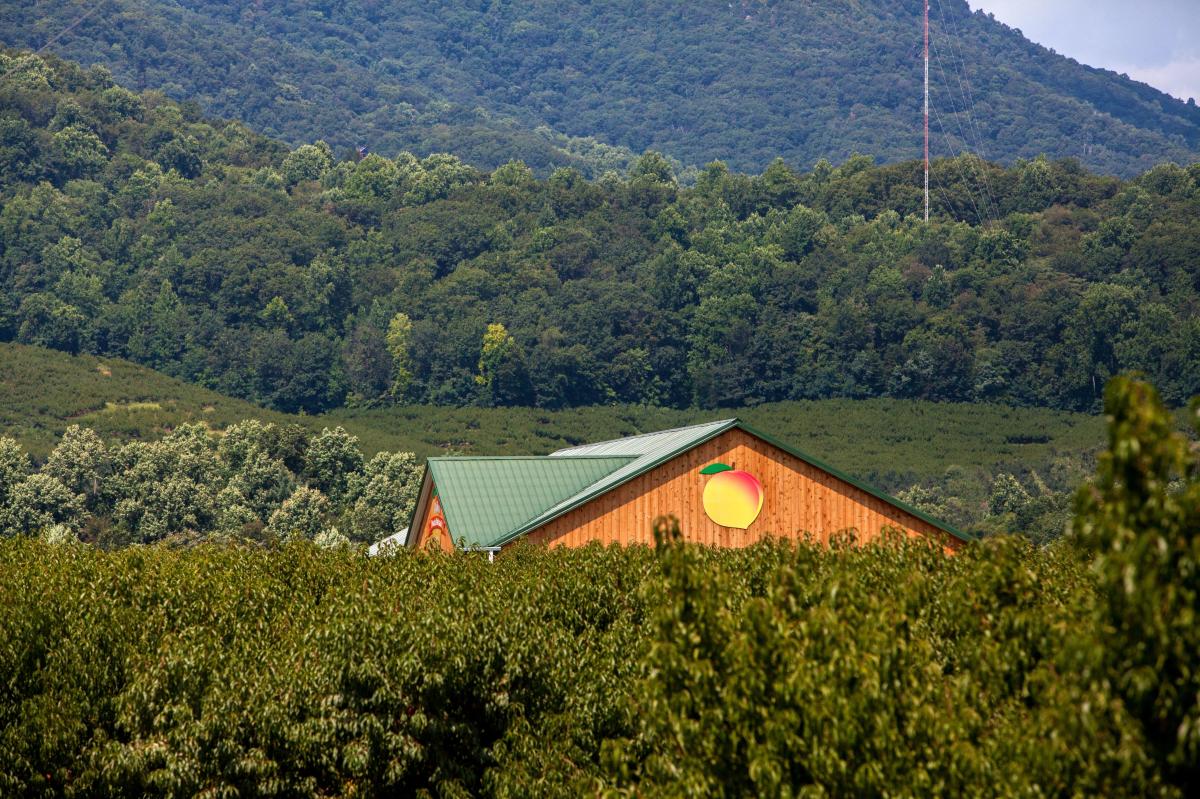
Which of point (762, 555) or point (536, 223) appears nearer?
point (762, 555)

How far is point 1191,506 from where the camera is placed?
1198cm

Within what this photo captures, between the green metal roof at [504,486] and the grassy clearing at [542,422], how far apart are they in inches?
3040

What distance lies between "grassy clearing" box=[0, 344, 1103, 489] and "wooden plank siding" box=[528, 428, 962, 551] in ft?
260

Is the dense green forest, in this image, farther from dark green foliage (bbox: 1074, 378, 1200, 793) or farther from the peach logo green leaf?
the peach logo green leaf

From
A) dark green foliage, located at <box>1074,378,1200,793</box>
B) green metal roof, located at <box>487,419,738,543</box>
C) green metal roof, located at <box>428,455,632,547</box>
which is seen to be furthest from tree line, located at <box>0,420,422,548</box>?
dark green foliage, located at <box>1074,378,1200,793</box>

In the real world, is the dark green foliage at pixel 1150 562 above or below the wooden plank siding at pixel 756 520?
above

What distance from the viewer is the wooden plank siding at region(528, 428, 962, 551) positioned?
122ft

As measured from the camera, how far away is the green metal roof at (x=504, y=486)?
40000mm

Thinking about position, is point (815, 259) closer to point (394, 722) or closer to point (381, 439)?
point (381, 439)

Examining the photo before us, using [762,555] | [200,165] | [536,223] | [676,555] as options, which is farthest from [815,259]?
[676,555]

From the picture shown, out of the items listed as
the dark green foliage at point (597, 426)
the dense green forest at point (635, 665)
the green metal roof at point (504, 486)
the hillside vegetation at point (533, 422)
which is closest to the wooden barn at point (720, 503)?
the green metal roof at point (504, 486)

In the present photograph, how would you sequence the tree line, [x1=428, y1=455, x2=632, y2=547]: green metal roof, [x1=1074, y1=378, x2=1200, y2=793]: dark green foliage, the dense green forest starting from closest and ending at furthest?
[x1=1074, y1=378, x2=1200, y2=793]: dark green foliage
the dense green forest
[x1=428, y1=455, x2=632, y2=547]: green metal roof
the tree line

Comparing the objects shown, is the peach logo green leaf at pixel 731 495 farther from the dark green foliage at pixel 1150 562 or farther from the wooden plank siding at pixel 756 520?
the dark green foliage at pixel 1150 562

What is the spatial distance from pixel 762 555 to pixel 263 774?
8.93 m
